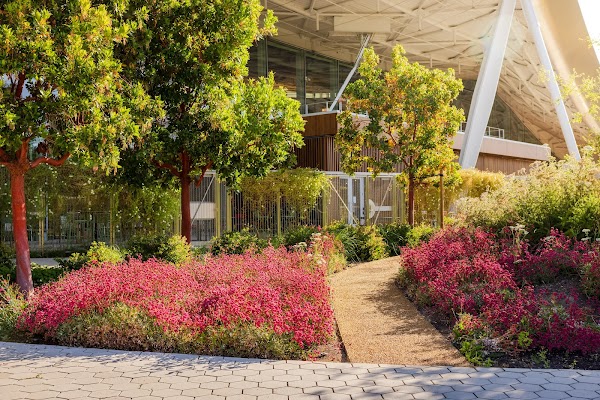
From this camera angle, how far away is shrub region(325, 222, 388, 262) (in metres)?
14.3

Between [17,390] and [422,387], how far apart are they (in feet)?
10.9

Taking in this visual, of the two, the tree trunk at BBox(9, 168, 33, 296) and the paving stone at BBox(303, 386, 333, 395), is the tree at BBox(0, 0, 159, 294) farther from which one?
the paving stone at BBox(303, 386, 333, 395)

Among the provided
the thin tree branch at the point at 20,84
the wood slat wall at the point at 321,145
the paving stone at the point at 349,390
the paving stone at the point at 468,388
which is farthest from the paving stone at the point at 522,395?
the wood slat wall at the point at 321,145

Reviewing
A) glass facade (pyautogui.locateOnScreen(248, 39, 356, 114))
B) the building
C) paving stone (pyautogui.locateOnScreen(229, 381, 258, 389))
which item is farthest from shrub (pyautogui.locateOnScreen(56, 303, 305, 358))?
glass facade (pyautogui.locateOnScreen(248, 39, 356, 114))

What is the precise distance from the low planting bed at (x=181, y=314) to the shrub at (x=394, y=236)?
7931 mm

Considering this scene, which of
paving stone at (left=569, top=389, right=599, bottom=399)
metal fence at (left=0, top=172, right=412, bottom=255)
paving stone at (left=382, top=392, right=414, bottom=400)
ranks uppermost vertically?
metal fence at (left=0, top=172, right=412, bottom=255)

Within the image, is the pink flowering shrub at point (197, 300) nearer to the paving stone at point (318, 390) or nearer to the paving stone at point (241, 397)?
the paving stone at point (318, 390)

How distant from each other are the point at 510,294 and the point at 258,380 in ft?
12.9

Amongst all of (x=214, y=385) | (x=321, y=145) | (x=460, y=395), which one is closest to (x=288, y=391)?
(x=214, y=385)

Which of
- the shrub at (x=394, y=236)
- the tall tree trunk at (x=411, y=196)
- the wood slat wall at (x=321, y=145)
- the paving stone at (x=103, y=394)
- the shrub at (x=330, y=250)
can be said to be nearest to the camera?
the paving stone at (x=103, y=394)

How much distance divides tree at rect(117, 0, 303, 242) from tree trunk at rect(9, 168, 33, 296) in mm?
2698

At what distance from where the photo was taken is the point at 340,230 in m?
15.4

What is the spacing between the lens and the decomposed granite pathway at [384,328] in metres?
5.89

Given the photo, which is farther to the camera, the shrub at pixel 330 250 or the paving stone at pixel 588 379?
the shrub at pixel 330 250
